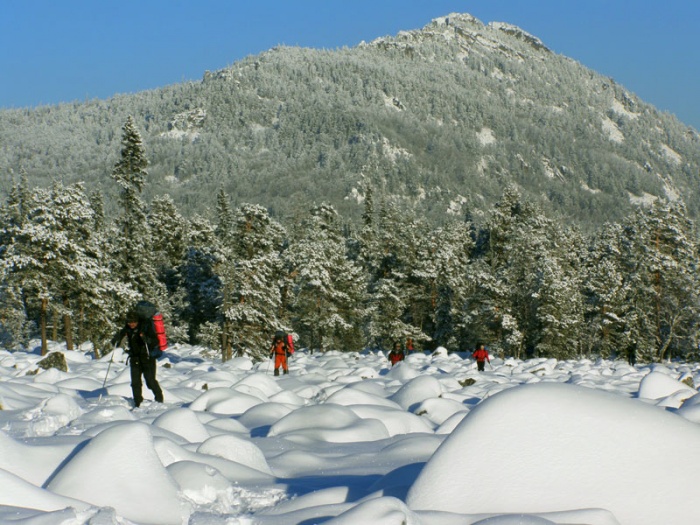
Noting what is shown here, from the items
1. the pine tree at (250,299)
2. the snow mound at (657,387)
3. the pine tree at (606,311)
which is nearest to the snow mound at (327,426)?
the snow mound at (657,387)

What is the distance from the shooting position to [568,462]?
3.81 metres

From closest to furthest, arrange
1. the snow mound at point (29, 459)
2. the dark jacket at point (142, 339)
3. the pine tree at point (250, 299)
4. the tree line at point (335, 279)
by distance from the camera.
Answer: the snow mound at point (29, 459) → the dark jacket at point (142, 339) → the tree line at point (335, 279) → the pine tree at point (250, 299)

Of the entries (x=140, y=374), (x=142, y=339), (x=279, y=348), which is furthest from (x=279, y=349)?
(x=140, y=374)

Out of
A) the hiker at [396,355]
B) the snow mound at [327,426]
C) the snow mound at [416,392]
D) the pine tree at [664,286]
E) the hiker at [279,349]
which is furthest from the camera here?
the pine tree at [664,286]

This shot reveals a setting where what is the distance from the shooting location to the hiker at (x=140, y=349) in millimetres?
9914

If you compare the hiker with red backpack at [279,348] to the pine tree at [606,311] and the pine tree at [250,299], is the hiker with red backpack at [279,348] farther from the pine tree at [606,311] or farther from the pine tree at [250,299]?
the pine tree at [606,311]

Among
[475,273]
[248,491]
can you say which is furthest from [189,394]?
[475,273]

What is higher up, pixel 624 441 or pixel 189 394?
pixel 624 441

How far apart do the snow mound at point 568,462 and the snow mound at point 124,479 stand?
4.85ft

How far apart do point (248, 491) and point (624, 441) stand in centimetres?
251

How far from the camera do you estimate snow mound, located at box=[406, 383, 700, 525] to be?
3648mm

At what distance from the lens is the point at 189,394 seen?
11.9 metres

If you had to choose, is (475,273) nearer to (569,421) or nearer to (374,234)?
(374,234)

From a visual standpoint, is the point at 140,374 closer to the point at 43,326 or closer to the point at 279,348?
the point at 279,348
